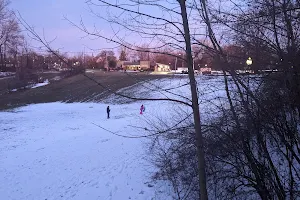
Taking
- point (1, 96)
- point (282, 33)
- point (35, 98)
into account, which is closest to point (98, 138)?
point (282, 33)

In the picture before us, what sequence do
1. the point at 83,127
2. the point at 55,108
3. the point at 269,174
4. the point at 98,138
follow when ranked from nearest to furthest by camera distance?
the point at 269,174 → the point at 98,138 → the point at 83,127 → the point at 55,108

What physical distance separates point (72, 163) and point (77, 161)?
30 centimetres

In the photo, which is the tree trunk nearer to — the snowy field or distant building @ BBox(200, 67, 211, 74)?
the snowy field

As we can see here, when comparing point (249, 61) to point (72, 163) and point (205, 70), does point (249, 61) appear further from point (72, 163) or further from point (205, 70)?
point (72, 163)

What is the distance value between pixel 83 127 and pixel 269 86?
18.4 m

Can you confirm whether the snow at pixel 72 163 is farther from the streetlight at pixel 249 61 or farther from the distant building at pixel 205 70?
the streetlight at pixel 249 61

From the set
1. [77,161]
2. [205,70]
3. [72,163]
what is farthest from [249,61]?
[77,161]

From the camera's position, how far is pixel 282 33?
396cm

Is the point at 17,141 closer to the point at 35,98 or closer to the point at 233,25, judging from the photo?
the point at 233,25

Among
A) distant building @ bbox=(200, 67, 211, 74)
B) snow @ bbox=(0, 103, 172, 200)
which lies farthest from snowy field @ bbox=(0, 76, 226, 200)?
distant building @ bbox=(200, 67, 211, 74)

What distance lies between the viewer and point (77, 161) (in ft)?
43.5

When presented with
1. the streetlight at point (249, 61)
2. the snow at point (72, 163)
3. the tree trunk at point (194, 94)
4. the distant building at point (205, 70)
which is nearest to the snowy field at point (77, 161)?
the snow at point (72, 163)

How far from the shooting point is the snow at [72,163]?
389 inches

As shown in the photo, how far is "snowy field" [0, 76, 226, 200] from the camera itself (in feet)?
31.7
